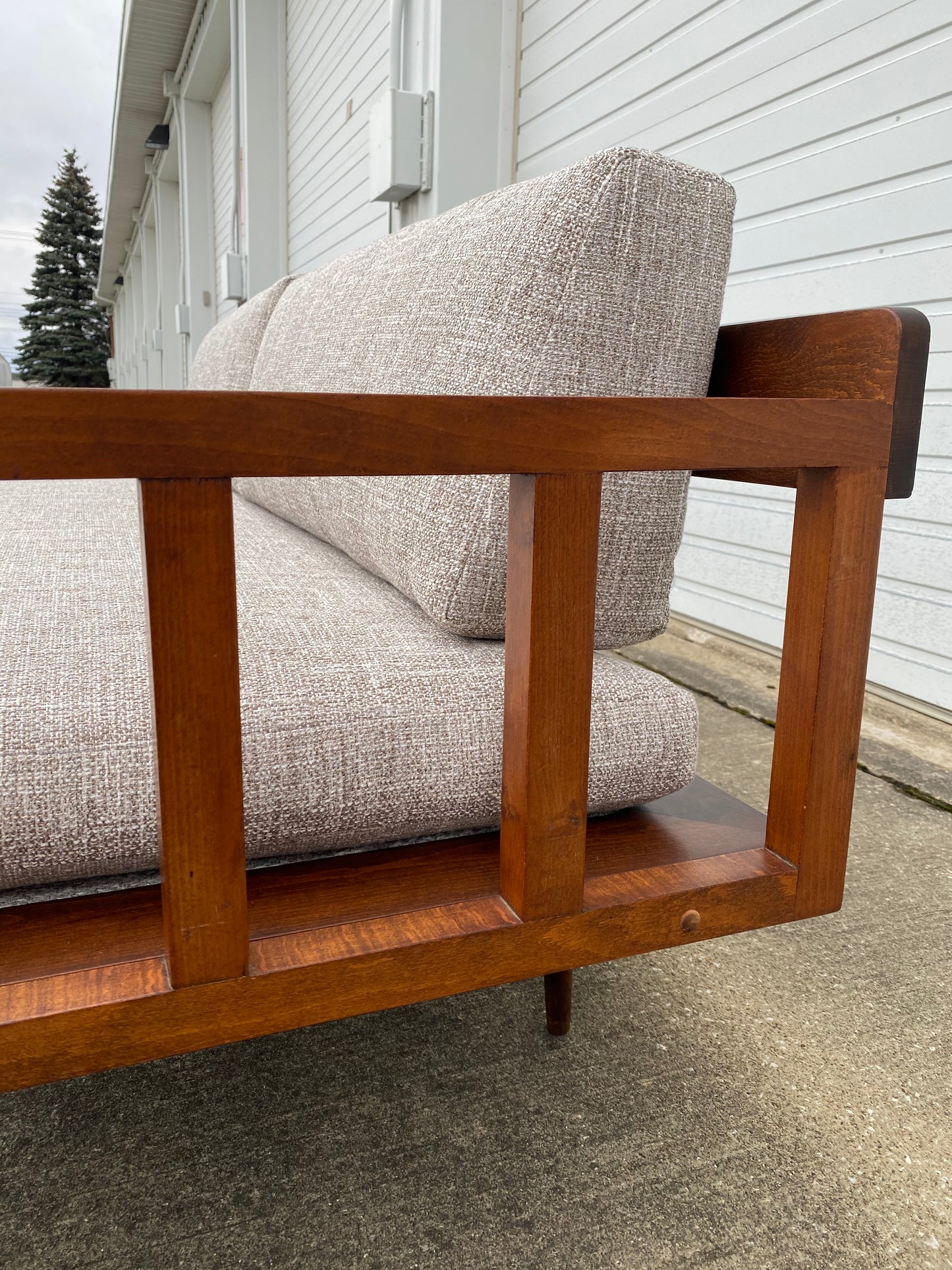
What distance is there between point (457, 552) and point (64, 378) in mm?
30811

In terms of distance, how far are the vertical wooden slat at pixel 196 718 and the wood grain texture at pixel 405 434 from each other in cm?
3

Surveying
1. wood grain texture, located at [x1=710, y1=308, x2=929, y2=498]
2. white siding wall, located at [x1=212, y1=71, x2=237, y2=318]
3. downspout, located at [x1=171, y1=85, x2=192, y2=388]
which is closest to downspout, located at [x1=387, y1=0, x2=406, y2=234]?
wood grain texture, located at [x1=710, y1=308, x2=929, y2=498]

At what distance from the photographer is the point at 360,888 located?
67 cm

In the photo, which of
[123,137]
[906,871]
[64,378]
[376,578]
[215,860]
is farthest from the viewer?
[64,378]

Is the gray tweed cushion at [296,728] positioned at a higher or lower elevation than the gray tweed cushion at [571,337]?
lower

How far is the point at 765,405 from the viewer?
64cm

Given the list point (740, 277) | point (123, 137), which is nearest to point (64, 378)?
point (123, 137)

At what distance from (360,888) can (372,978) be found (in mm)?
84

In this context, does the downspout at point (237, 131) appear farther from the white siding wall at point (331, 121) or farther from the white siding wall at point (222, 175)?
the white siding wall at point (222, 175)

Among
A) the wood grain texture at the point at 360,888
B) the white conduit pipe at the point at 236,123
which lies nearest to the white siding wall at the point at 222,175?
the white conduit pipe at the point at 236,123

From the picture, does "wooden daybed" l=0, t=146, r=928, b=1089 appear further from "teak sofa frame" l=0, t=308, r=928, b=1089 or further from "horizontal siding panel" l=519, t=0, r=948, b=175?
"horizontal siding panel" l=519, t=0, r=948, b=175

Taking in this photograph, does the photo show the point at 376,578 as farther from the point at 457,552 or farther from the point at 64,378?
the point at 64,378

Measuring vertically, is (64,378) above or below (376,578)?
above

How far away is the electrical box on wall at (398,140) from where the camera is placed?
3.46m
